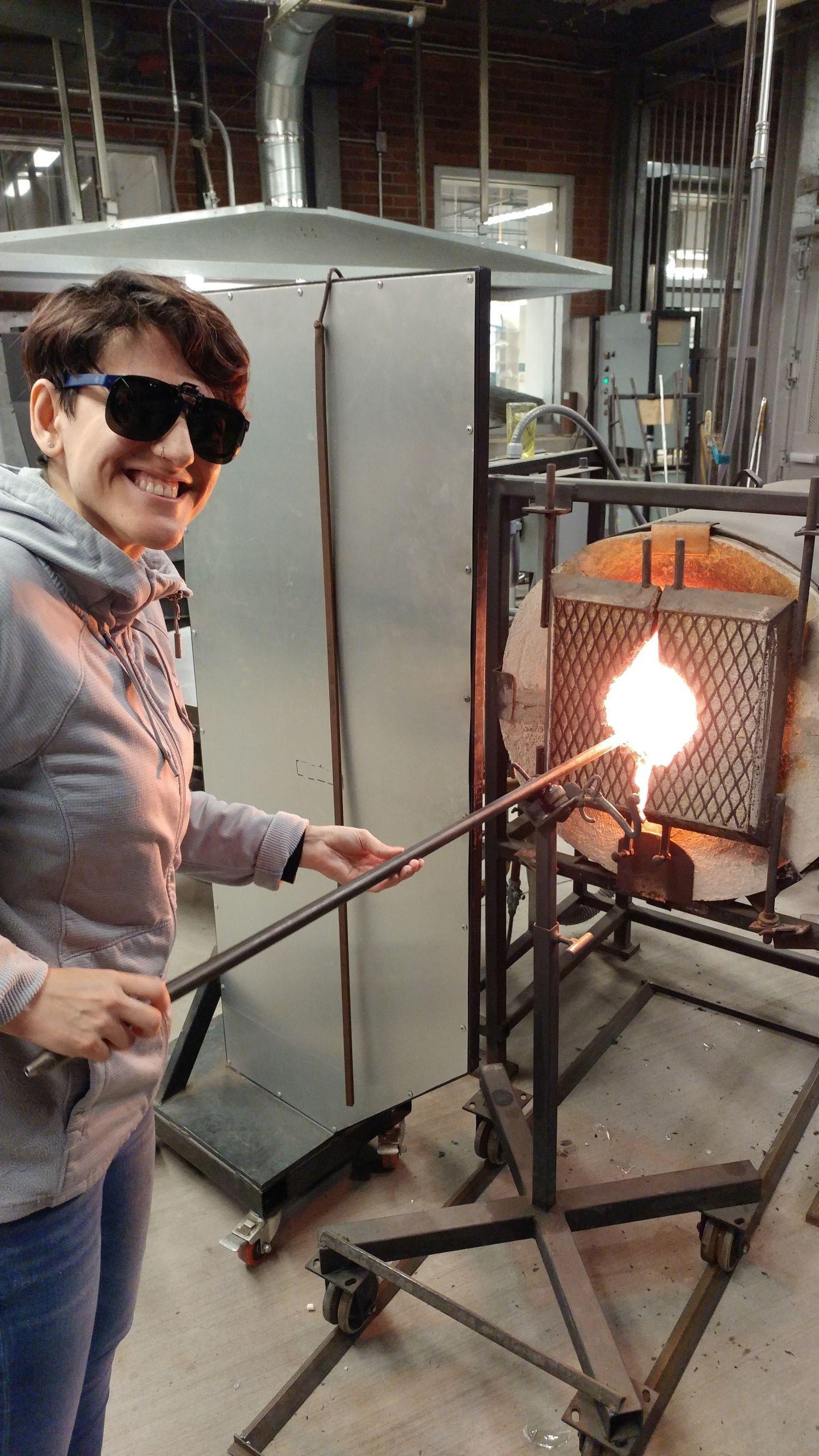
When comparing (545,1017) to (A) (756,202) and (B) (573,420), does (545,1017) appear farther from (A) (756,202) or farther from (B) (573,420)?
(A) (756,202)

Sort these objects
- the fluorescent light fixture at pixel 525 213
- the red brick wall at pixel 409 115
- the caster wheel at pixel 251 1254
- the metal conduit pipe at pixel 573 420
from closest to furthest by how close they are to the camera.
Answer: the caster wheel at pixel 251 1254 → the metal conduit pipe at pixel 573 420 → the red brick wall at pixel 409 115 → the fluorescent light fixture at pixel 525 213

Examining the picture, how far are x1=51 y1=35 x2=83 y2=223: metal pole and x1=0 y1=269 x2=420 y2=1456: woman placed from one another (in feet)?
13.4

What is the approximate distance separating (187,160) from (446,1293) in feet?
17.6

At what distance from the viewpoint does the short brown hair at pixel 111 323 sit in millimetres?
834

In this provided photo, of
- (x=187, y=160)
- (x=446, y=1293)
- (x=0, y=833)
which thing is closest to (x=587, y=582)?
(x=0, y=833)

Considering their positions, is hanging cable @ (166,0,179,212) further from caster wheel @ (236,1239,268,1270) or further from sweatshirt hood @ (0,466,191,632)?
caster wheel @ (236,1239,268,1270)

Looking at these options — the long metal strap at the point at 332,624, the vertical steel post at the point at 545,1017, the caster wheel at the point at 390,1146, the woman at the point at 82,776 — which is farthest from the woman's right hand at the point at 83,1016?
the caster wheel at the point at 390,1146

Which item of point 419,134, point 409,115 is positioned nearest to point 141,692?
point 419,134

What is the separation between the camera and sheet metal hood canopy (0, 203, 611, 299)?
289 centimetres

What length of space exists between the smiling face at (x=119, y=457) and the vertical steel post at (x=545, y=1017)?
2.11ft

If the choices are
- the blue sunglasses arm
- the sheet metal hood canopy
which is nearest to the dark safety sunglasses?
the blue sunglasses arm

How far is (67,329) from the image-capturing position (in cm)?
83

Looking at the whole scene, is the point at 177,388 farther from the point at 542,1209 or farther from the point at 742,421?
the point at 742,421

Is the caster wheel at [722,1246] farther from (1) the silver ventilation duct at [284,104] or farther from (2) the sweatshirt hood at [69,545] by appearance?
(1) the silver ventilation duct at [284,104]
